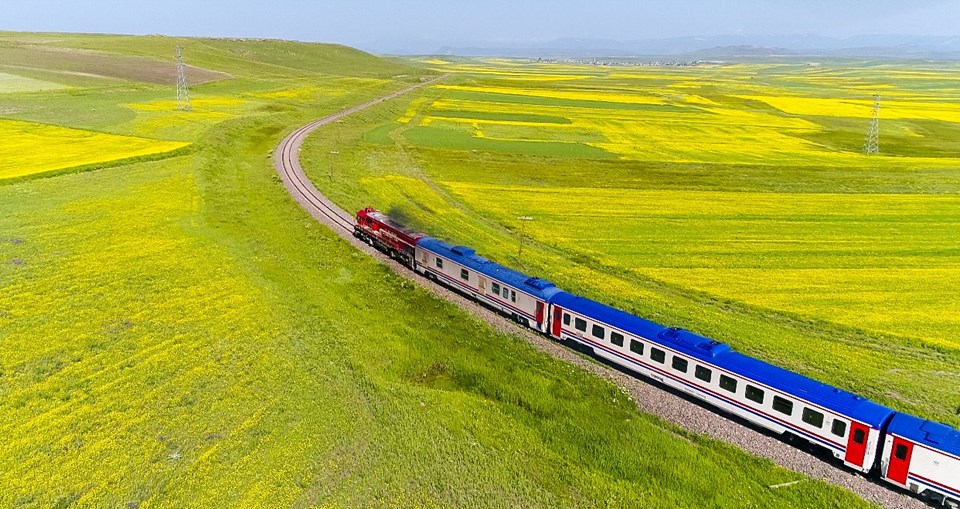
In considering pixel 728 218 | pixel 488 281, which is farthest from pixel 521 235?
pixel 728 218

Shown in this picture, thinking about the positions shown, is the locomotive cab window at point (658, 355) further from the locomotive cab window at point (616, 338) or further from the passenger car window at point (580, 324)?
the passenger car window at point (580, 324)

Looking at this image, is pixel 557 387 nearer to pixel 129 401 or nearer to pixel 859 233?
pixel 129 401

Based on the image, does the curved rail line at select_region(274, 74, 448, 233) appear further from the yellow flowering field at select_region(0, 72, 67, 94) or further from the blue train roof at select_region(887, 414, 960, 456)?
the yellow flowering field at select_region(0, 72, 67, 94)

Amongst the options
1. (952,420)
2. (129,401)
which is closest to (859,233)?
(952,420)

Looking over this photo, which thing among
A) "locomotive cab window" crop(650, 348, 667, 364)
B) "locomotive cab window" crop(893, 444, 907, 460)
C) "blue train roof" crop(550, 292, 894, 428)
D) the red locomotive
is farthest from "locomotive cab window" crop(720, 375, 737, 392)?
the red locomotive

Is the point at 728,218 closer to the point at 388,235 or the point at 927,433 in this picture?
the point at 388,235

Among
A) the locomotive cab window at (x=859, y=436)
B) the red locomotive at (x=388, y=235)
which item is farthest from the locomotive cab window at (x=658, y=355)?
the red locomotive at (x=388, y=235)
